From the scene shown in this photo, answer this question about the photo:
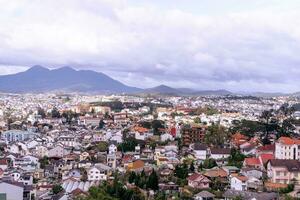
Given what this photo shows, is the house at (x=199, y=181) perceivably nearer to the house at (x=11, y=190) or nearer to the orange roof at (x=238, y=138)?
the house at (x=11, y=190)

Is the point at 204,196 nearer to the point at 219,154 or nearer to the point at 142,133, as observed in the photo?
the point at 219,154

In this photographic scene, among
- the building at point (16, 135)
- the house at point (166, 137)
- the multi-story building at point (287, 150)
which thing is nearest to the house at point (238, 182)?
the multi-story building at point (287, 150)

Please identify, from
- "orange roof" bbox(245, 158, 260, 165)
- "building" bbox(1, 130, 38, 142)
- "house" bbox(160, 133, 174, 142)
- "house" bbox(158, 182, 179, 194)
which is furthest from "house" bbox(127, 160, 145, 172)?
"building" bbox(1, 130, 38, 142)

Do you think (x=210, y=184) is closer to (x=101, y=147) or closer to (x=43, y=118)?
(x=101, y=147)

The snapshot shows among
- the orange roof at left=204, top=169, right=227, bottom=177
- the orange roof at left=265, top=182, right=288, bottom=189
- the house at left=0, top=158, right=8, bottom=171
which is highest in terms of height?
the orange roof at left=204, top=169, right=227, bottom=177

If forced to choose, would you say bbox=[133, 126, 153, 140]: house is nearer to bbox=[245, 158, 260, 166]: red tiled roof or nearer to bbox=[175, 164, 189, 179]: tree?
bbox=[245, 158, 260, 166]: red tiled roof

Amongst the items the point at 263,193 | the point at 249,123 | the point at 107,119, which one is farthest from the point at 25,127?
the point at 263,193

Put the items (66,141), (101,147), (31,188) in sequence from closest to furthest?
1. (31,188)
2. (101,147)
3. (66,141)
